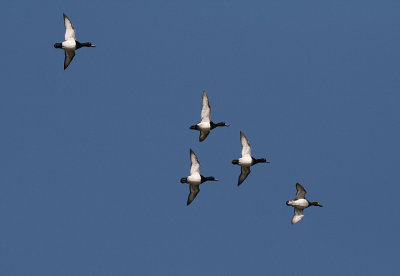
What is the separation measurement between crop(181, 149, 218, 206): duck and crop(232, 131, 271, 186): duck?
2.65m

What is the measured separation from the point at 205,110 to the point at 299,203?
1210cm

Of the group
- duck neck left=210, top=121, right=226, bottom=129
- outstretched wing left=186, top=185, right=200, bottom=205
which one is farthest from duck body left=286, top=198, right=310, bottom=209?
duck neck left=210, top=121, right=226, bottom=129

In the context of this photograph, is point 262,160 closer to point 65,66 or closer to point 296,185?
point 296,185

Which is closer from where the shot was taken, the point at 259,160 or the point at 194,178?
the point at 194,178

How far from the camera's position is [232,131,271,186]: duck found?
516 feet

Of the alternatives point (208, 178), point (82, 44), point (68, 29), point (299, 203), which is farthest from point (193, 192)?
point (68, 29)

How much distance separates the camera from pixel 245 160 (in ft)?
516

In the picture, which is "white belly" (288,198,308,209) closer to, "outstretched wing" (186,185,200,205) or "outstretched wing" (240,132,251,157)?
"outstretched wing" (240,132,251,157)

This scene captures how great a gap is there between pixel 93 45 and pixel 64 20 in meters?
3.54

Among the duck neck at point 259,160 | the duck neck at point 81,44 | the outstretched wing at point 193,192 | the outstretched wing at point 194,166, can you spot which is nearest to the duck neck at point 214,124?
the outstretched wing at point 194,166

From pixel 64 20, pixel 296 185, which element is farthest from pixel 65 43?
pixel 296 185

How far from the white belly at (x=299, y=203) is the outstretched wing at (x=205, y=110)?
10760mm

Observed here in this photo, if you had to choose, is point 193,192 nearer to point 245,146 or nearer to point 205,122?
point 245,146

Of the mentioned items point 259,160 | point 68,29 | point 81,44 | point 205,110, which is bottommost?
point 259,160
